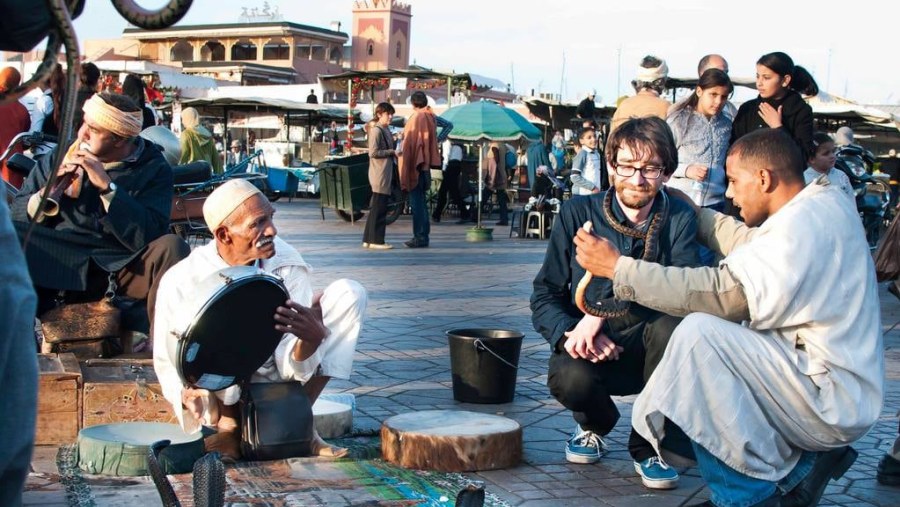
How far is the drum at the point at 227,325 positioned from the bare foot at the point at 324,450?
46 centimetres

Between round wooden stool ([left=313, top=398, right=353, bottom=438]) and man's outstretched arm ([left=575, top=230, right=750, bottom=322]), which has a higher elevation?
man's outstretched arm ([left=575, top=230, right=750, bottom=322])

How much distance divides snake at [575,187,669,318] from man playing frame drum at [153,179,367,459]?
859 mm

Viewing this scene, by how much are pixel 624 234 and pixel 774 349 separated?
1.02 metres

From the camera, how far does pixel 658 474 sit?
4.54 m

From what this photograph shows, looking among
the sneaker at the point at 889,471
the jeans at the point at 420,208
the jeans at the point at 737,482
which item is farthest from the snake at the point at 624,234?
the jeans at the point at 420,208

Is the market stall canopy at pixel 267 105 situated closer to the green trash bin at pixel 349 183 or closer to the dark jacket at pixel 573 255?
the green trash bin at pixel 349 183

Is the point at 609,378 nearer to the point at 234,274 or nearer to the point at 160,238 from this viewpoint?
the point at 234,274

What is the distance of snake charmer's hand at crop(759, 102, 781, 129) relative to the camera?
6.87 m

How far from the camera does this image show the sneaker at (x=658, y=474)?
14.9 feet

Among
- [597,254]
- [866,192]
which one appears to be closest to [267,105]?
[866,192]

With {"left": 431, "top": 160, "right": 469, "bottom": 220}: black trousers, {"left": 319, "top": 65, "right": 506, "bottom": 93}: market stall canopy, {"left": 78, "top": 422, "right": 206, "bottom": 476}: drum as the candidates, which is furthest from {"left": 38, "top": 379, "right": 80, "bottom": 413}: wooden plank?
{"left": 319, "top": 65, "right": 506, "bottom": 93}: market stall canopy

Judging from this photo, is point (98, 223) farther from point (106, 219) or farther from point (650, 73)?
point (650, 73)

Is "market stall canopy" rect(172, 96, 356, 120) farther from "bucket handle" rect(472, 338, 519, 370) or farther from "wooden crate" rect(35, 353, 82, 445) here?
"wooden crate" rect(35, 353, 82, 445)

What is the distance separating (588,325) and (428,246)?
10.6 m
